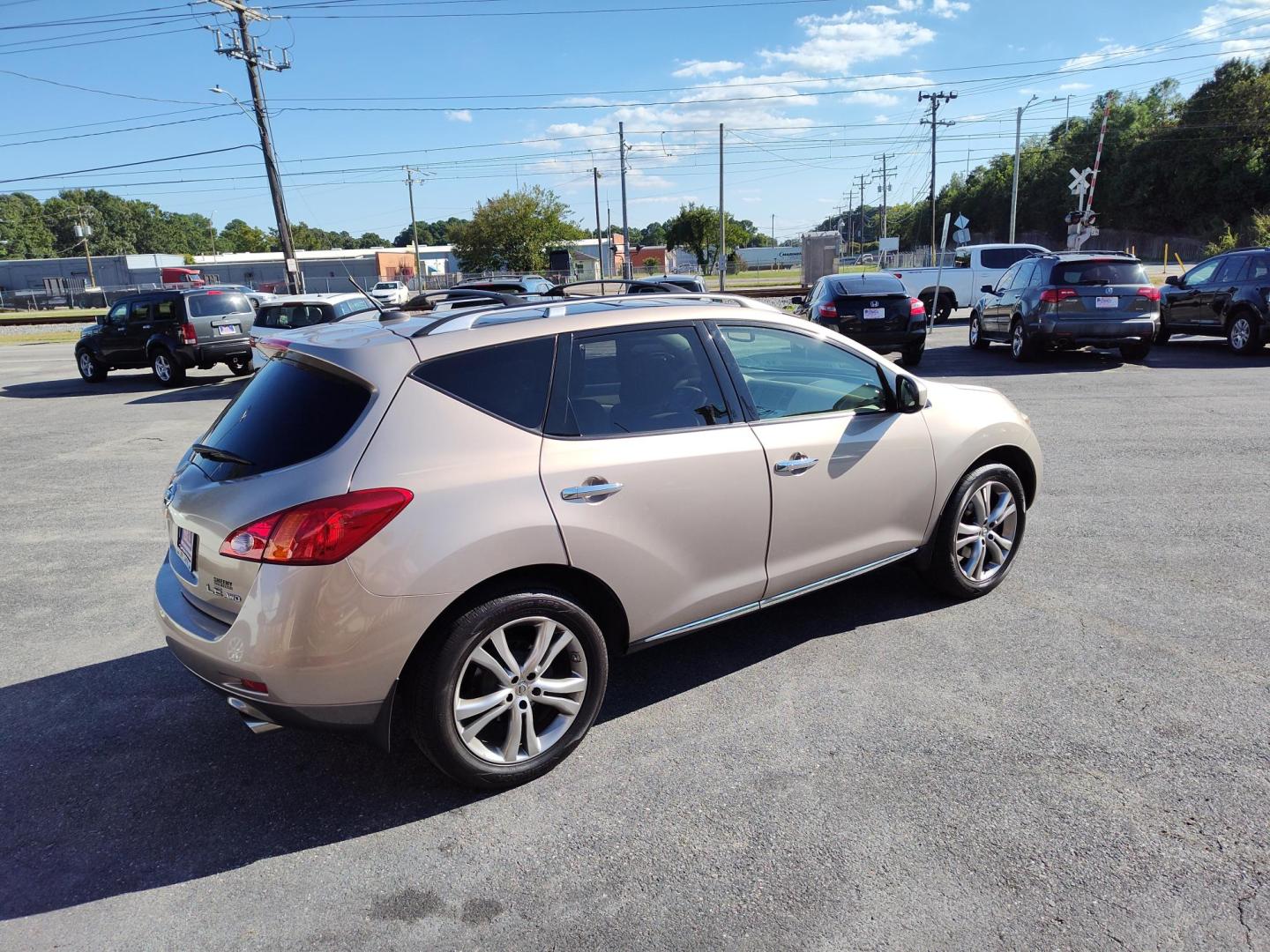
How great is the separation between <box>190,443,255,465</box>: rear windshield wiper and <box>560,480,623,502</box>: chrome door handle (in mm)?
1120

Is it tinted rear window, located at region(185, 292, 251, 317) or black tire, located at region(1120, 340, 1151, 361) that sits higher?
tinted rear window, located at region(185, 292, 251, 317)

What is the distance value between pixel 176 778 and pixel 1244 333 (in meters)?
16.6

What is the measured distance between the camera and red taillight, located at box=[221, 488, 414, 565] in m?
2.70

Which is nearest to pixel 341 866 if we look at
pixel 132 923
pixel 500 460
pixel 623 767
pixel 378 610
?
pixel 132 923

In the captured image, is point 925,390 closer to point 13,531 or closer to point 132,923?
point 132,923

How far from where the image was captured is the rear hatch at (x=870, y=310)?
13555 mm

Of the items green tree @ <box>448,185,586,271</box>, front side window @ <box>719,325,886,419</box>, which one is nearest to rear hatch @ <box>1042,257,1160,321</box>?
front side window @ <box>719,325,886,419</box>

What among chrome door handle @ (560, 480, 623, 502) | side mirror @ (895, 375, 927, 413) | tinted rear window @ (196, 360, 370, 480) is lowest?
chrome door handle @ (560, 480, 623, 502)

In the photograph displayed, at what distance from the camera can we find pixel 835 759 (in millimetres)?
3230

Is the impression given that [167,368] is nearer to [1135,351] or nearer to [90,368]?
[90,368]

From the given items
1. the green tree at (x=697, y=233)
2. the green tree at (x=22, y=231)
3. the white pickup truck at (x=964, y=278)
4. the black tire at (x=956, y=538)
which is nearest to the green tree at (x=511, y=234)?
the green tree at (x=697, y=233)

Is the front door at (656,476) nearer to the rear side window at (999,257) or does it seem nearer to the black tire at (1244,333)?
the black tire at (1244,333)

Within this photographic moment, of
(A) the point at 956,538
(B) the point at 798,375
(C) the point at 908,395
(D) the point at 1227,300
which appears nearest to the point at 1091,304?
(D) the point at 1227,300

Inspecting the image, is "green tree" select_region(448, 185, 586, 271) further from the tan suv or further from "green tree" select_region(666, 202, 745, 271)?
the tan suv
